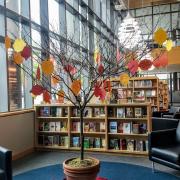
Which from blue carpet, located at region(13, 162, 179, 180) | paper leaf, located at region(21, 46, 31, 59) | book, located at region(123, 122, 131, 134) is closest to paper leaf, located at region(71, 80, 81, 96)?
paper leaf, located at region(21, 46, 31, 59)

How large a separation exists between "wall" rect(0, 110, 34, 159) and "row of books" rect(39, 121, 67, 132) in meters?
0.25

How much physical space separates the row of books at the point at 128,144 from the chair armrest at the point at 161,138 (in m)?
0.84

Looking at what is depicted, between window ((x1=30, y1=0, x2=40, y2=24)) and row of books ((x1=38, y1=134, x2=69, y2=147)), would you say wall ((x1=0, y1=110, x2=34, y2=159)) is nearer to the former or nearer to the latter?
row of books ((x1=38, y1=134, x2=69, y2=147))

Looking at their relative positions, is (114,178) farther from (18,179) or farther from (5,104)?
(5,104)

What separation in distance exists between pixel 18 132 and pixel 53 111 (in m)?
0.96

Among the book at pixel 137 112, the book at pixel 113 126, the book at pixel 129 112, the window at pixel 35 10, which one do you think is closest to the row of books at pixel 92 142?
the book at pixel 113 126

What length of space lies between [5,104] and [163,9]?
13105mm

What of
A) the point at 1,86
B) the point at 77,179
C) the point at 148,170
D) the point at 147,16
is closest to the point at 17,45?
the point at 77,179

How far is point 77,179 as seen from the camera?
98.2 inches

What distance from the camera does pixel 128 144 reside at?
206 inches

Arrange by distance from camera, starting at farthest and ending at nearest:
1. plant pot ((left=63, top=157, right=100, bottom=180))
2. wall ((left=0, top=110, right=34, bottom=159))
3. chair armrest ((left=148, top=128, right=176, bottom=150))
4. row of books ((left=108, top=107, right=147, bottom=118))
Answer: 1. row of books ((left=108, top=107, right=147, bottom=118))
2. wall ((left=0, top=110, right=34, bottom=159))
3. chair armrest ((left=148, top=128, right=176, bottom=150))
4. plant pot ((left=63, top=157, right=100, bottom=180))

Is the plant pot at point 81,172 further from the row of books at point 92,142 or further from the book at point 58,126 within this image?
the book at point 58,126

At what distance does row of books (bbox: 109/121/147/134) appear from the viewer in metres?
5.22

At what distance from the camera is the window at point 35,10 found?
627 cm
